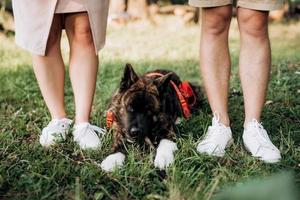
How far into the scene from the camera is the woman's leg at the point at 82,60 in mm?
3203

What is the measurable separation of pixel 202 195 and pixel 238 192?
4.94 feet

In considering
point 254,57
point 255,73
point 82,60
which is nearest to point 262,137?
point 255,73

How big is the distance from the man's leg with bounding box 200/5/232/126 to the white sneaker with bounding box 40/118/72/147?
1073mm

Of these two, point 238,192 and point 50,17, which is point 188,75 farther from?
point 238,192

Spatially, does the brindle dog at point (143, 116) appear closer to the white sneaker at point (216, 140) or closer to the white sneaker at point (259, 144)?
the white sneaker at point (216, 140)

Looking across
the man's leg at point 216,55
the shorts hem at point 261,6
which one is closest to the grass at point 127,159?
the man's leg at point 216,55

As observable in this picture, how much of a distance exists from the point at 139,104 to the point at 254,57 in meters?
0.82

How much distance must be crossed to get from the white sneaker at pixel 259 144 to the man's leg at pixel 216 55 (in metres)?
0.20

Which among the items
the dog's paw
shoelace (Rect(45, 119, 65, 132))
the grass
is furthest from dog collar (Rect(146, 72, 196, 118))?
the dog's paw

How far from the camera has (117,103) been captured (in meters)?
3.28

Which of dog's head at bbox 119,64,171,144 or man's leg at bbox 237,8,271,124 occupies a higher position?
man's leg at bbox 237,8,271,124

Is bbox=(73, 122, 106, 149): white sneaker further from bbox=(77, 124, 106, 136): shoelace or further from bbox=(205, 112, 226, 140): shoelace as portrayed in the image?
bbox=(205, 112, 226, 140): shoelace

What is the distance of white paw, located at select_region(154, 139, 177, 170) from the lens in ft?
9.30

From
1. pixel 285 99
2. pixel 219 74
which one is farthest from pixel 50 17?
pixel 285 99
